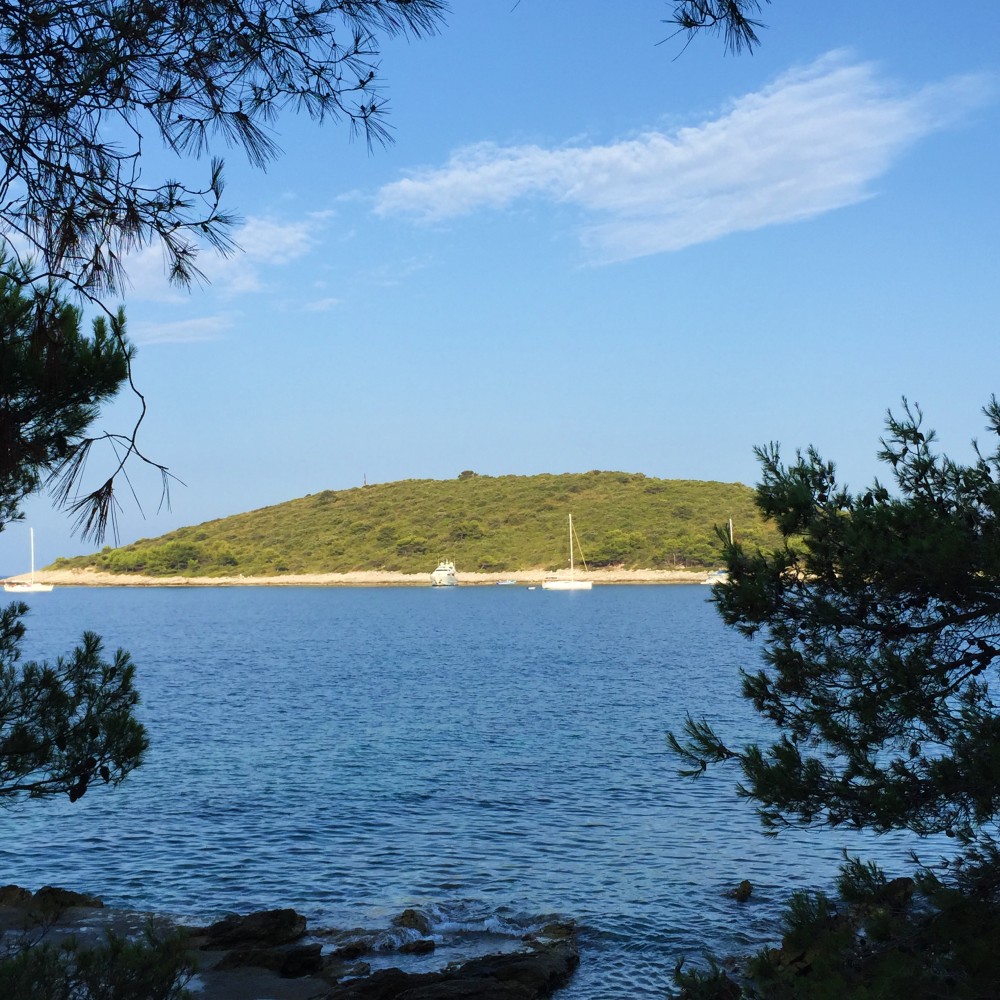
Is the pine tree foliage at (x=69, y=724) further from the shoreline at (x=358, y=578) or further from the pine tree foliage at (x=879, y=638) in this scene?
the shoreline at (x=358, y=578)

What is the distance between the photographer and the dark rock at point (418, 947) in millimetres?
10734

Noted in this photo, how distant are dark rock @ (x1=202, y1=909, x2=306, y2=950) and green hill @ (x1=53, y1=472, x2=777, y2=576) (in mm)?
94245

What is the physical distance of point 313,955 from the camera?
10.3 m

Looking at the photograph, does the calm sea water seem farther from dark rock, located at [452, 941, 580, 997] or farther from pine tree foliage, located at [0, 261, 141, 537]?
pine tree foliage, located at [0, 261, 141, 537]

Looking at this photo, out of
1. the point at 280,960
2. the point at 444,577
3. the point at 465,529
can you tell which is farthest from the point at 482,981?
the point at 465,529

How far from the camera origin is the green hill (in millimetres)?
112625

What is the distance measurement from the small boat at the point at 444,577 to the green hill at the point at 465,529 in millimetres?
6404

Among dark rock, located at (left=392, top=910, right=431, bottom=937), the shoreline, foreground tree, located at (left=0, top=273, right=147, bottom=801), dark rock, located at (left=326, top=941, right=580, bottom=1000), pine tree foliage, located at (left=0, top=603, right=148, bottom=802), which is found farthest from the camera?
the shoreline

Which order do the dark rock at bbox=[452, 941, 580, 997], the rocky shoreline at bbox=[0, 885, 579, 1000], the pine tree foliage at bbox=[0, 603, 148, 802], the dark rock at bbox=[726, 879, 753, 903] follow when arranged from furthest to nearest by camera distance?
the dark rock at bbox=[726, 879, 753, 903] < the dark rock at bbox=[452, 941, 580, 997] < the rocky shoreline at bbox=[0, 885, 579, 1000] < the pine tree foliage at bbox=[0, 603, 148, 802]

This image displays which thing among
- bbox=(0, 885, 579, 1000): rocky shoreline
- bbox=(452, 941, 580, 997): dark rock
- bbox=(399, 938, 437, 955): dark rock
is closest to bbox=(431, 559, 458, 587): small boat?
bbox=(0, 885, 579, 1000): rocky shoreline

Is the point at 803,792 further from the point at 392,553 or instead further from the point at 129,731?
the point at 392,553

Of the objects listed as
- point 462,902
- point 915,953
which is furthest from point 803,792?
point 462,902

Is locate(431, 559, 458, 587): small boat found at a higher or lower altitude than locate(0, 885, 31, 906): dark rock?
higher

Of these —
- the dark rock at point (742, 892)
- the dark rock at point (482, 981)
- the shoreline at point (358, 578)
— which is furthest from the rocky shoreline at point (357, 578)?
the dark rock at point (482, 981)
